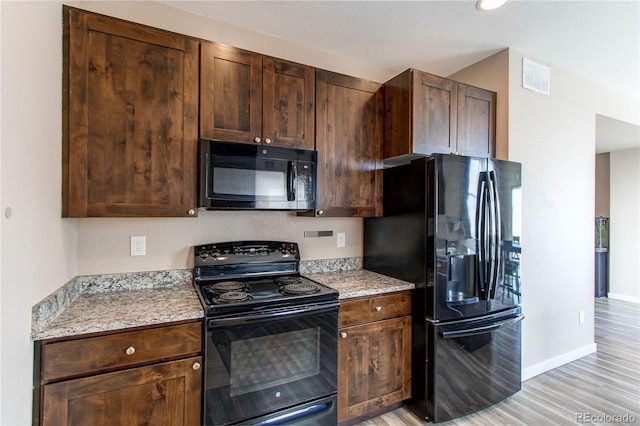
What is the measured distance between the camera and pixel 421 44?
2.53m

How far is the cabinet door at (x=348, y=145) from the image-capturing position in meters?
2.26

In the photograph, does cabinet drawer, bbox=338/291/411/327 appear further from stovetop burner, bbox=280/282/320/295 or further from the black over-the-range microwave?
the black over-the-range microwave

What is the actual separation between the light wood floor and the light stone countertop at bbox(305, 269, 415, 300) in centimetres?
91

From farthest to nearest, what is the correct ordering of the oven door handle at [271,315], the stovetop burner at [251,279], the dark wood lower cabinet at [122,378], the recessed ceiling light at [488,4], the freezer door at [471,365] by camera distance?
the freezer door at [471,365] < the recessed ceiling light at [488,4] < the stovetop burner at [251,279] < the oven door handle at [271,315] < the dark wood lower cabinet at [122,378]

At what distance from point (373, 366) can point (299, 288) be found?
78 centimetres

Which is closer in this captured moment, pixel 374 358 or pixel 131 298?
pixel 131 298

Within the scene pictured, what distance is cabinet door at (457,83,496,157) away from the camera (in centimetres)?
247

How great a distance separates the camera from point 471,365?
216cm

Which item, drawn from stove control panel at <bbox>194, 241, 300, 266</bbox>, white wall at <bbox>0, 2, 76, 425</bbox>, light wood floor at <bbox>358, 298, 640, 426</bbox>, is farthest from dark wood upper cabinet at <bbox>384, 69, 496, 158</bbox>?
white wall at <bbox>0, 2, 76, 425</bbox>

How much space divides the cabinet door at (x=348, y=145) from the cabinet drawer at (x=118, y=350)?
1161 mm

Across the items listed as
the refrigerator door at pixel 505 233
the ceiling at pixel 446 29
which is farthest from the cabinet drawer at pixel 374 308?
the ceiling at pixel 446 29

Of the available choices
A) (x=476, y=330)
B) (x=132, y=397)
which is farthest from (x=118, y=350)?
(x=476, y=330)

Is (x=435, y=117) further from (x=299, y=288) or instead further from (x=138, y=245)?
(x=138, y=245)

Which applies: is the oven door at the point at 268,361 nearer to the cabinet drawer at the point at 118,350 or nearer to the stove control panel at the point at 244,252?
the cabinet drawer at the point at 118,350
